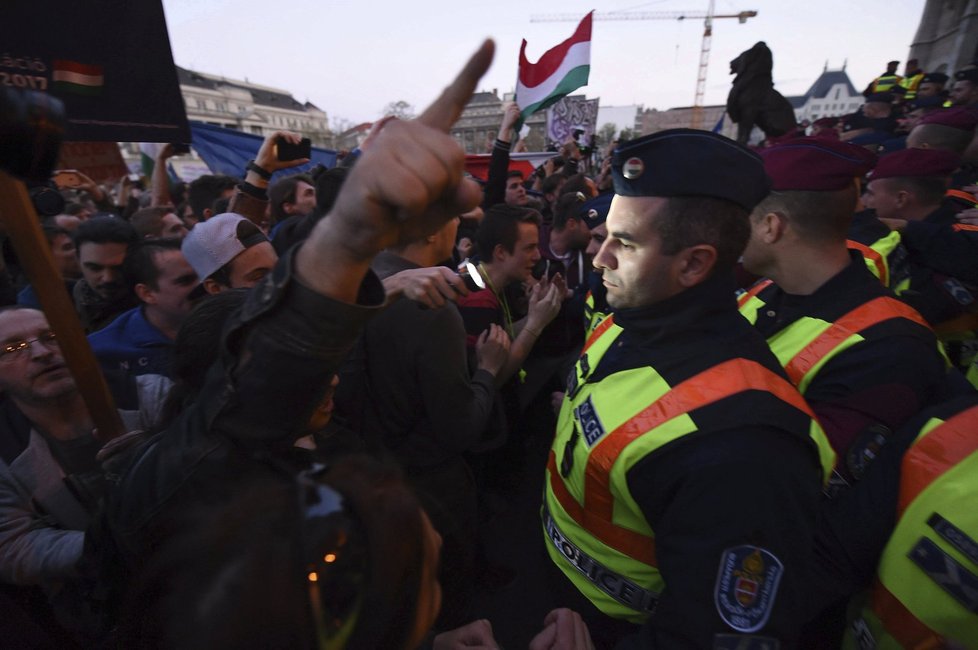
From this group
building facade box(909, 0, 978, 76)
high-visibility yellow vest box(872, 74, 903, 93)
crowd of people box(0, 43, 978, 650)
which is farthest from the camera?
building facade box(909, 0, 978, 76)

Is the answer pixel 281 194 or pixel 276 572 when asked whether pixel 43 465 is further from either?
pixel 281 194

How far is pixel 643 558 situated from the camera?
4.54ft

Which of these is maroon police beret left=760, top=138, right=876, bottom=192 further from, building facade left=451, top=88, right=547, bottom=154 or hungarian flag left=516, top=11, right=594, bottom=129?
building facade left=451, top=88, right=547, bottom=154

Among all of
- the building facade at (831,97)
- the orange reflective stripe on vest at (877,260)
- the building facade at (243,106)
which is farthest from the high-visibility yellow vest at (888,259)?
the building facade at (831,97)

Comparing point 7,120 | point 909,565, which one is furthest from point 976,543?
point 7,120

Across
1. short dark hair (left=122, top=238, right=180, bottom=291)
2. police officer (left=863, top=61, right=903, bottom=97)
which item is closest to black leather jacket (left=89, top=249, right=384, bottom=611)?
short dark hair (left=122, top=238, right=180, bottom=291)

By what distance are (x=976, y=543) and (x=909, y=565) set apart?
205 mm

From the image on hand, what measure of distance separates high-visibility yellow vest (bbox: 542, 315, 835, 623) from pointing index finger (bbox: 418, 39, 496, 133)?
962 mm

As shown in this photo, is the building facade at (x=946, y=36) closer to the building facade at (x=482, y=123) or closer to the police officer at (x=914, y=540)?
the police officer at (x=914, y=540)

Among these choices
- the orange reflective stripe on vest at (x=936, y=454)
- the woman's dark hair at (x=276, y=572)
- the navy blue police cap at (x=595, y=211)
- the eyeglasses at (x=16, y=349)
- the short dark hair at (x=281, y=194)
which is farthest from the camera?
the short dark hair at (x=281, y=194)

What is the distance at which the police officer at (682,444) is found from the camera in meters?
1.07

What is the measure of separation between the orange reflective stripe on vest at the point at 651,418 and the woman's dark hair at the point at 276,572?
2.30 feet

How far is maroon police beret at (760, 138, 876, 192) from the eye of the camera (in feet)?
6.78

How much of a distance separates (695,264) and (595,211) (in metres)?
2.84
